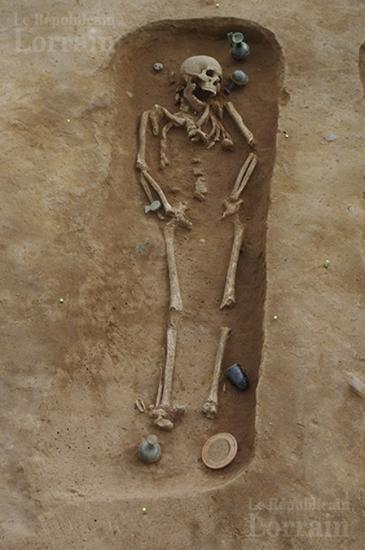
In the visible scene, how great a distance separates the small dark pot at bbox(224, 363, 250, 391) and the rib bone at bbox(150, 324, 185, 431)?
1.69 feet

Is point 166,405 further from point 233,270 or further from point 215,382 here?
point 233,270

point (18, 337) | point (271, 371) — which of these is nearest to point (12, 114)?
point (18, 337)

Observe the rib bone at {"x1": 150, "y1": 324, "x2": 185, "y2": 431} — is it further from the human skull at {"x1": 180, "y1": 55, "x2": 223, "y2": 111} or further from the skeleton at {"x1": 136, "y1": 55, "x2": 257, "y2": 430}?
the human skull at {"x1": 180, "y1": 55, "x2": 223, "y2": 111}

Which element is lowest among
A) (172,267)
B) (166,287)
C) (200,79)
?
(166,287)

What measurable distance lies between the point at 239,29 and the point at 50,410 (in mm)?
5943

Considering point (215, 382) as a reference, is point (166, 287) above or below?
above

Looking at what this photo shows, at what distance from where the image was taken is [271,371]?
654 centimetres

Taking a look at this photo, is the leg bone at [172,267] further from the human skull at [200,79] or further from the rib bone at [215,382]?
the human skull at [200,79]

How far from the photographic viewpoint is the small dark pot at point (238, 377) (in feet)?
22.2

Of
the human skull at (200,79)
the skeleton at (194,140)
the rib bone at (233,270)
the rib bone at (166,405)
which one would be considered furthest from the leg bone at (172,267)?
the human skull at (200,79)

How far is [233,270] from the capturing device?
7590 millimetres

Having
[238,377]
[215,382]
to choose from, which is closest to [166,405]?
[215,382]

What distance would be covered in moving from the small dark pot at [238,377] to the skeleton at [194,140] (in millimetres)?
124

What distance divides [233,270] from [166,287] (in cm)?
70
